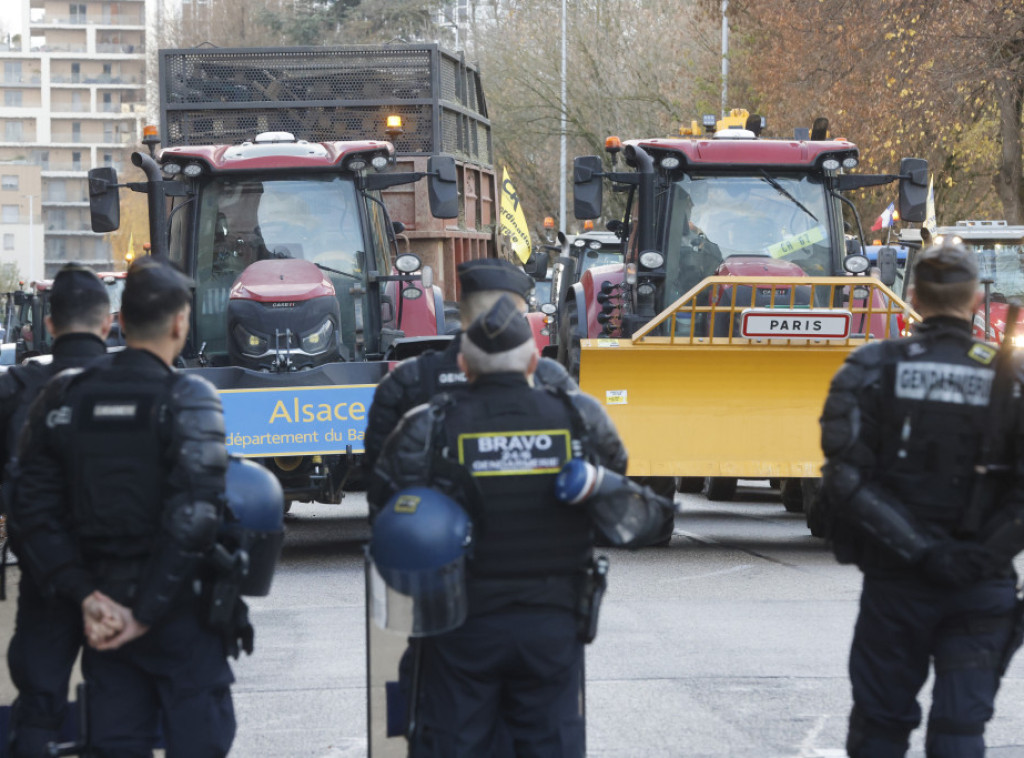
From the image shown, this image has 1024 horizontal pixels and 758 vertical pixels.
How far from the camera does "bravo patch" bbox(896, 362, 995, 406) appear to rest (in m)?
5.12

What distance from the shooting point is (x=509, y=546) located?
4.71m

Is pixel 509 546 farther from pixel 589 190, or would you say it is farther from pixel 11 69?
pixel 11 69

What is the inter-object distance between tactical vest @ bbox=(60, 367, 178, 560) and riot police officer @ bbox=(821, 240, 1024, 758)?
191 centimetres

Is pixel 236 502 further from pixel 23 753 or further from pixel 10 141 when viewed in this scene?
pixel 10 141

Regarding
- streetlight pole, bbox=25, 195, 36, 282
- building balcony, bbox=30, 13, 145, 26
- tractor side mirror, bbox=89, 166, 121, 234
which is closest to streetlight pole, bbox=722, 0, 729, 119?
tractor side mirror, bbox=89, 166, 121, 234

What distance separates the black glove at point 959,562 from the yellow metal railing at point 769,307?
6.34 metres

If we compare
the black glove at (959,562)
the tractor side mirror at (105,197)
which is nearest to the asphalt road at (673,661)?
the black glove at (959,562)

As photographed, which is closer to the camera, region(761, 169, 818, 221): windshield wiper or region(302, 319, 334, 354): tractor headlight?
region(302, 319, 334, 354): tractor headlight

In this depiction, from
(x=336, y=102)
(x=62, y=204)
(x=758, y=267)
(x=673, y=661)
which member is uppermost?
(x=336, y=102)

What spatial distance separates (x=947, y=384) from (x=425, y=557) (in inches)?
63.7

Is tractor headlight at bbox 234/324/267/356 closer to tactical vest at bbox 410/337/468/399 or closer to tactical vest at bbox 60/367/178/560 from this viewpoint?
tactical vest at bbox 410/337/468/399

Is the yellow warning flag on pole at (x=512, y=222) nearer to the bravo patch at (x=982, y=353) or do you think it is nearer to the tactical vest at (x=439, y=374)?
the tactical vest at (x=439, y=374)

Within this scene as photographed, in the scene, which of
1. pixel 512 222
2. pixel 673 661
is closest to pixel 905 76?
pixel 512 222

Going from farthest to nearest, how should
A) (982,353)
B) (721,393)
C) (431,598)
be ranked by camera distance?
(721,393) < (982,353) < (431,598)
